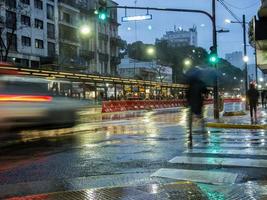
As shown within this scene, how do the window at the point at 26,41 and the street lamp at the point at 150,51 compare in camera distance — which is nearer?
the window at the point at 26,41

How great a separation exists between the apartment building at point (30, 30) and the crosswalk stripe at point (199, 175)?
47.6 meters

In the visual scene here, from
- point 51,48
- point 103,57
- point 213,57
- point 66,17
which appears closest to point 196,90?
point 213,57

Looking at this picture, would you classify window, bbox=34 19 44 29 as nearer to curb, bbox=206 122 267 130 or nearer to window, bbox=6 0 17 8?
window, bbox=6 0 17 8

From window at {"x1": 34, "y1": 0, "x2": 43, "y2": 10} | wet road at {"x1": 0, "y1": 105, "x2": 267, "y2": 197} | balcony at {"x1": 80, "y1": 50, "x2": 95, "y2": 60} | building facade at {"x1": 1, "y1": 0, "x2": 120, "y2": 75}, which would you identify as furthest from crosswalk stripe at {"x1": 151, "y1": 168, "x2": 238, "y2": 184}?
balcony at {"x1": 80, "y1": 50, "x2": 95, "y2": 60}

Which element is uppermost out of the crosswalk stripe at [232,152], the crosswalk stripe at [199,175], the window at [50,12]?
the window at [50,12]

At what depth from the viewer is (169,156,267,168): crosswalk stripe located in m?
9.62

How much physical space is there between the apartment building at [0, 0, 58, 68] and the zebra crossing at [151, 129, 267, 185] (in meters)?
44.1

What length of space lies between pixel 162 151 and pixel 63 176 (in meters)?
3.75

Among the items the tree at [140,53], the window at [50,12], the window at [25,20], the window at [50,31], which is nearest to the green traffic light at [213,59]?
the window at [25,20]

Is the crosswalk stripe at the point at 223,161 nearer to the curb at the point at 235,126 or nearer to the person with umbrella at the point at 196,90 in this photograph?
the person with umbrella at the point at 196,90

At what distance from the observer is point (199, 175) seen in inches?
334

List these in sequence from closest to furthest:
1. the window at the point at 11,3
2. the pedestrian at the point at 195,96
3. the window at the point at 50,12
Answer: the pedestrian at the point at 195,96
the window at the point at 11,3
the window at the point at 50,12

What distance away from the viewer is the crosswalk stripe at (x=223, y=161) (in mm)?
9625

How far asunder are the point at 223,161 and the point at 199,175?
5.50ft
